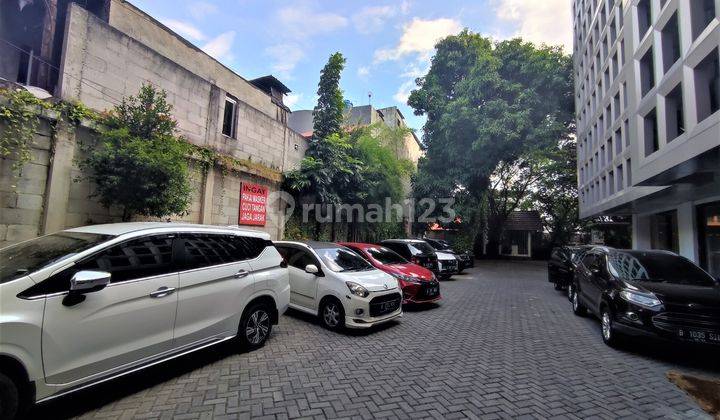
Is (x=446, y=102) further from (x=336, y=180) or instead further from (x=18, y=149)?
(x=18, y=149)

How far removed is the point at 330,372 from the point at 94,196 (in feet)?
18.8

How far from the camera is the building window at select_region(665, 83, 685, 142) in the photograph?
9.58 meters

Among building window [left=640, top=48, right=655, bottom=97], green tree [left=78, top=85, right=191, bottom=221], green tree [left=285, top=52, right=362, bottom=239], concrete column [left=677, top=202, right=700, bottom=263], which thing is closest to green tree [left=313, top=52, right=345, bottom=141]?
green tree [left=285, top=52, right=362, bottom=239]

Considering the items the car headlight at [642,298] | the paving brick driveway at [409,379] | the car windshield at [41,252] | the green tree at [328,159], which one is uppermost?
the green tree at [328,159]

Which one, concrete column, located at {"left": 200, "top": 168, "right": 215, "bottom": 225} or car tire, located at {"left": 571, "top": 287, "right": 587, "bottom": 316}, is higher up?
concrete column, located at {"left": 200, "top": 168, "right": 215, "bottom": 225}

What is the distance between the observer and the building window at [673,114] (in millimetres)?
9578

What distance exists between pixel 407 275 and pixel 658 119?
9.12 meters

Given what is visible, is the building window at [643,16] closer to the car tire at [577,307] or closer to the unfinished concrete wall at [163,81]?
the car tire at [577,307]

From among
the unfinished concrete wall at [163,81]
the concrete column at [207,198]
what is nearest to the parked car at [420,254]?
the unfinished concrete wall at [163,81]

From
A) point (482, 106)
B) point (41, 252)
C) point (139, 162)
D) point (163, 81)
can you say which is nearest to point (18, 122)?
point (139, 162)

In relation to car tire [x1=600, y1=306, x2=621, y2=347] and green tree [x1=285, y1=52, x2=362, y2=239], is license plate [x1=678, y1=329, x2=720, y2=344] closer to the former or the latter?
car tire [x1=600, y1=306, x2=621, y2=347]

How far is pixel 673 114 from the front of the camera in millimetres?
9711

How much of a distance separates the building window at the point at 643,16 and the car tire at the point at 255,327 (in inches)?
606

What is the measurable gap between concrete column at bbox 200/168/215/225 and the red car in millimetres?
3960
